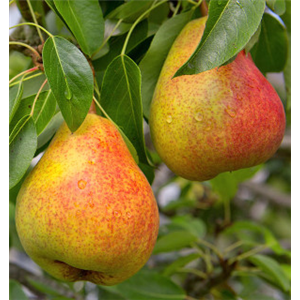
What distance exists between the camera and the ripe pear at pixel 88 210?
757 mm

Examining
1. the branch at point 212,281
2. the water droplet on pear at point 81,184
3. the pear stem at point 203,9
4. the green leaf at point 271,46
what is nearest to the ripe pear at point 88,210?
the water droplet on pear at point 81,184

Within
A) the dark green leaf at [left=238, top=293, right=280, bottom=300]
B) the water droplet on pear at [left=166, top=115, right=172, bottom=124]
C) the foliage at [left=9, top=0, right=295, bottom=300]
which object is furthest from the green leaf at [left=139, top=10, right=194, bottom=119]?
the dark green leaf at [left=238, top=293, right=280, bottom=300]

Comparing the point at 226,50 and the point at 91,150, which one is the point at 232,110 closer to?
the point at 226,50

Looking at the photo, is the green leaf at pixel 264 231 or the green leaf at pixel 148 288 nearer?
the green leaf at pixel 148 288

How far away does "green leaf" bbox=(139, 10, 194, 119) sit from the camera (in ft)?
3.31

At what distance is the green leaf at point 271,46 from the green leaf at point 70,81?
48cm

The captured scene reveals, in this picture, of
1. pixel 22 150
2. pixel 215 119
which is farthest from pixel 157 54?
pixel 22 150

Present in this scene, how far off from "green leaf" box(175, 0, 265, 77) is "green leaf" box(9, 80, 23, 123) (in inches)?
12.4

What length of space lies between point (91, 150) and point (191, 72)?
0.73 ft

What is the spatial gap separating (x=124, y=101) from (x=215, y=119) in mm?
203

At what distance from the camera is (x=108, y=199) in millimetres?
775

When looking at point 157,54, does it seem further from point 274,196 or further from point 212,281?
point 274,196

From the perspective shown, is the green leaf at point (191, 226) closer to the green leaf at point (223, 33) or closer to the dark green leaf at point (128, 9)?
the dark green leaf at point (128, 9)

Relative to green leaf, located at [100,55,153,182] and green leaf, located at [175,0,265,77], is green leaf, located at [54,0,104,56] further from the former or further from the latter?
green leaf, located at [175,0,265,77]
